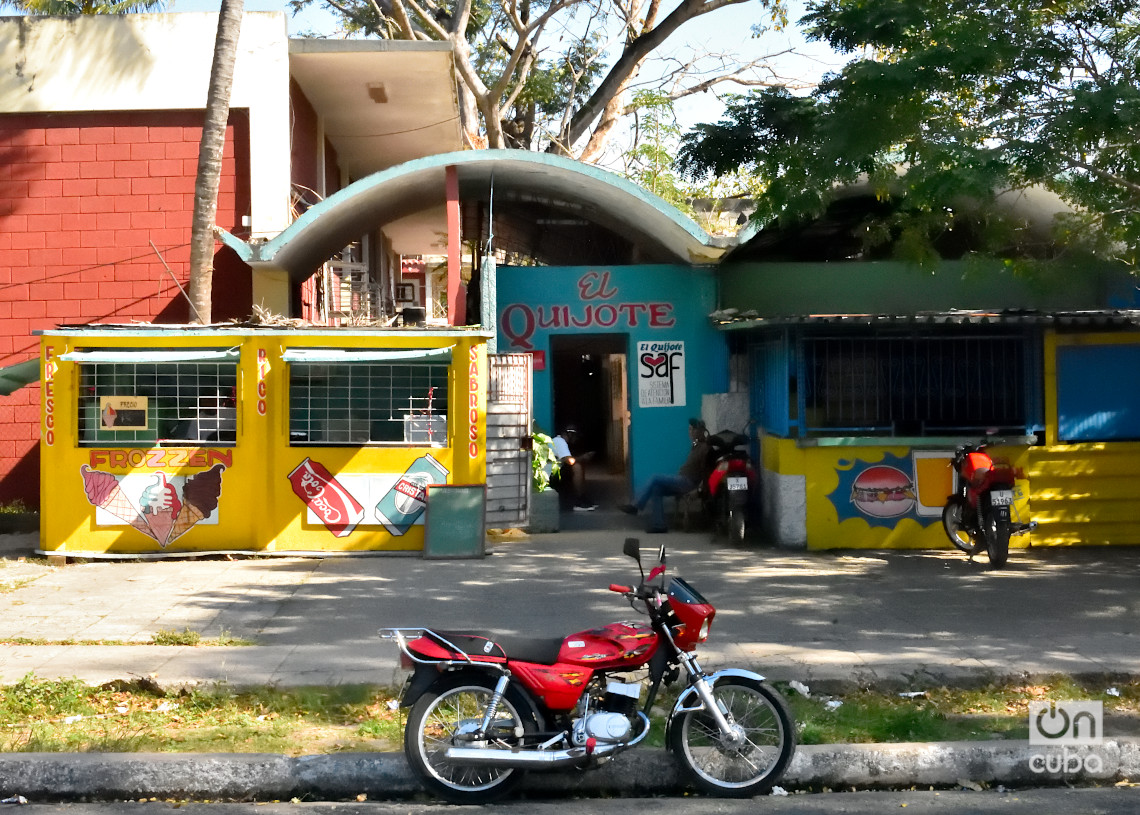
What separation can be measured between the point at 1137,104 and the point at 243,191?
10520 millimetres

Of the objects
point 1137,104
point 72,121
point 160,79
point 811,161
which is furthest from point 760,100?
point 72,121

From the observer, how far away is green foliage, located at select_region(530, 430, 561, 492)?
43.0ft

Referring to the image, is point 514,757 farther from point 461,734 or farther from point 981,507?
point 981,507

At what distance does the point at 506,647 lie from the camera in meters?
5.33

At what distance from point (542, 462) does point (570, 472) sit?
1.91m

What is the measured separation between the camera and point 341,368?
11742mm

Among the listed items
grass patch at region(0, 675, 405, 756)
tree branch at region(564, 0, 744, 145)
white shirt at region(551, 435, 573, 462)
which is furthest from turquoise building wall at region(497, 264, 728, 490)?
tree branch at region(564, 0, 744, 145)

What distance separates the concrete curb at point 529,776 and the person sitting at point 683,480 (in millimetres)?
7266

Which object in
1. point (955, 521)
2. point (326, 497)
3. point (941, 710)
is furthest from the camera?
point (326, 497)

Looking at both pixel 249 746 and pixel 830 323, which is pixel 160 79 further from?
pixel 249 746

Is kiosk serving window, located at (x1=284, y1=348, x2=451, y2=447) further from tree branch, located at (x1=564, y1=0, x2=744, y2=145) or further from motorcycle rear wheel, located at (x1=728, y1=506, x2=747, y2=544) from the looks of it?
tree branch, located at (x1=564, y1=0, x2=744, y2=145)

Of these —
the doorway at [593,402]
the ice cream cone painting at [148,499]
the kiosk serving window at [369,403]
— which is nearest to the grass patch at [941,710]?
the kiosk serving window at [369,403]
